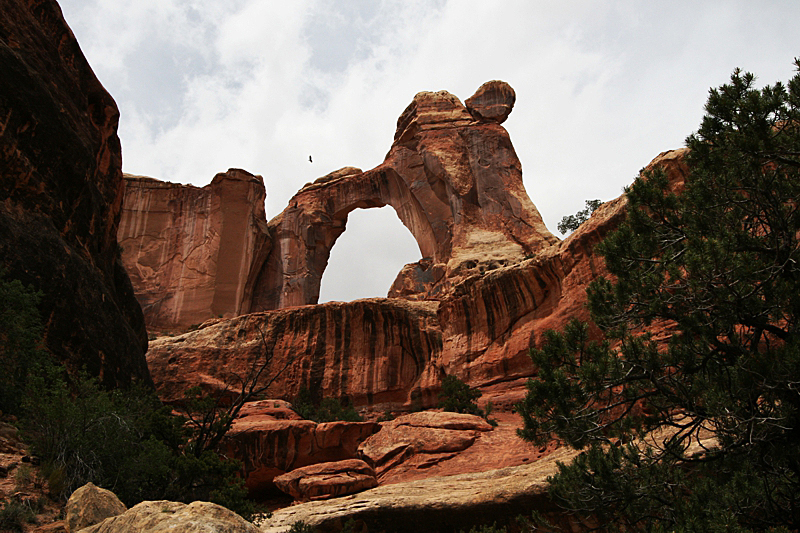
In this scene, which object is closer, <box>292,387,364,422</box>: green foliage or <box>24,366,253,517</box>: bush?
<box>24,366,253,517</box>: bush

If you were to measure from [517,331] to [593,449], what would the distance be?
2001cm

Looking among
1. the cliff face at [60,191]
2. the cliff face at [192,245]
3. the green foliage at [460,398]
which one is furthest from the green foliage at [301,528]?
the cliff face at [192,245]

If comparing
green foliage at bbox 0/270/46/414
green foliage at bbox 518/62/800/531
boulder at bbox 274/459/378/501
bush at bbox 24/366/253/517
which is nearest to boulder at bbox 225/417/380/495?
boulder at bbox 274/459/378/501

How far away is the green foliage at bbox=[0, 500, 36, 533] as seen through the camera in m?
→ 7.56

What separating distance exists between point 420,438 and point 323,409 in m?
9.33

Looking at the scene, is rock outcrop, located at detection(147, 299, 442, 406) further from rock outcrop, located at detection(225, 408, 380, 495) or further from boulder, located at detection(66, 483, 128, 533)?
boulder, located at detection(66, 483, 128, 533)

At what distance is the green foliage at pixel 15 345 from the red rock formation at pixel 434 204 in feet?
99.3

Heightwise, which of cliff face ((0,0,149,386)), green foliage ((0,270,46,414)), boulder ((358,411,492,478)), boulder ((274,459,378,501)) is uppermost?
cliff face ((0,0,149,386))

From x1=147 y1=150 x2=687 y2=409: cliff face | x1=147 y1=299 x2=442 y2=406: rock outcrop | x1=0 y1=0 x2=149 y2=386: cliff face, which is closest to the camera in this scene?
x1=0 y1=0 x2=149 y2=386: cliff face

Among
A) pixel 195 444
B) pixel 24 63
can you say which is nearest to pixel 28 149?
pixel 24 63

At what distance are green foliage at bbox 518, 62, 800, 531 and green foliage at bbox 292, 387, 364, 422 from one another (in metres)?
18.5

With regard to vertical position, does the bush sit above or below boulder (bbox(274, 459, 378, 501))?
above

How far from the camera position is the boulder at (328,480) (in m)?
18.7

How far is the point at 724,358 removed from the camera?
9688 mm
